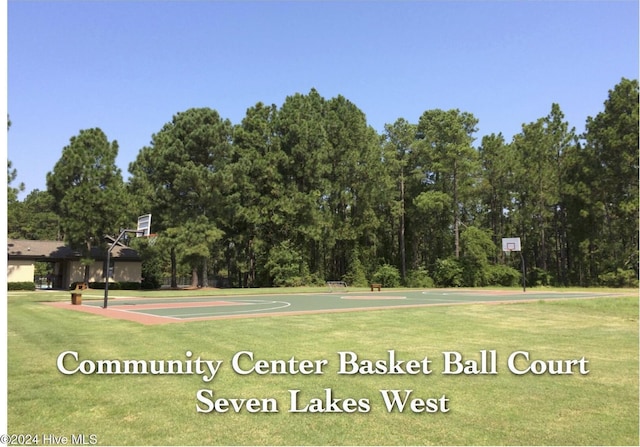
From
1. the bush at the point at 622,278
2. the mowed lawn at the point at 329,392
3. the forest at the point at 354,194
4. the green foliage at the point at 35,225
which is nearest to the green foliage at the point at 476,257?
the forest at the point at 354,194

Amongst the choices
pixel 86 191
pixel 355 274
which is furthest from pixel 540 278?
pixel 86 191

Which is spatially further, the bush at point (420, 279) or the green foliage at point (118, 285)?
the bush at point (420, 279)

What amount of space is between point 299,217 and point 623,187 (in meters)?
31.6

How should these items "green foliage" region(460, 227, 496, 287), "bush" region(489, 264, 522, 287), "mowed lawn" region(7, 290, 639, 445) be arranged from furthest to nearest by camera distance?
1. "bush" region(489, 264, 522, 287)
2. "green foliage" region(460, 227, 496, 287)
3. "mowed lawn" region(7, 290, 639, 445)

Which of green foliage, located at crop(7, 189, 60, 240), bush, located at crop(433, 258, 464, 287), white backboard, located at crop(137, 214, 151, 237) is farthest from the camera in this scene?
green foliage, located at crop(7, 189, 60, 240)

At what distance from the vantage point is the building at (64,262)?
39438 mm

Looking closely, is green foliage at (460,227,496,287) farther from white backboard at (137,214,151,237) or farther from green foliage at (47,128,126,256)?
white backboard at (137,214,151,237)

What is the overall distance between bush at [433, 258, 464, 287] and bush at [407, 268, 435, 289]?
0.90m

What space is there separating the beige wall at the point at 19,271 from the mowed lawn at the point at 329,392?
3303cm

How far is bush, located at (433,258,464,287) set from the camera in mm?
48344

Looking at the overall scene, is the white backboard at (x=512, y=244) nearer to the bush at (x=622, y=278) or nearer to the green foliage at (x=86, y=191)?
the bush at (x=622, y=278)

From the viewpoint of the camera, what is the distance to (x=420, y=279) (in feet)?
163

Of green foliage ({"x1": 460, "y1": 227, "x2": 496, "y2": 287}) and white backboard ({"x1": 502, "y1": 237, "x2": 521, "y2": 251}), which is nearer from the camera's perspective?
white backboard ({"x1": 502, "y1": 237, "x2": 521, "y2": 251})

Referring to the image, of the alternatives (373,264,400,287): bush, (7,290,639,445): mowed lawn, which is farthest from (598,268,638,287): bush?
(7,290,639,445): mowed lawn
